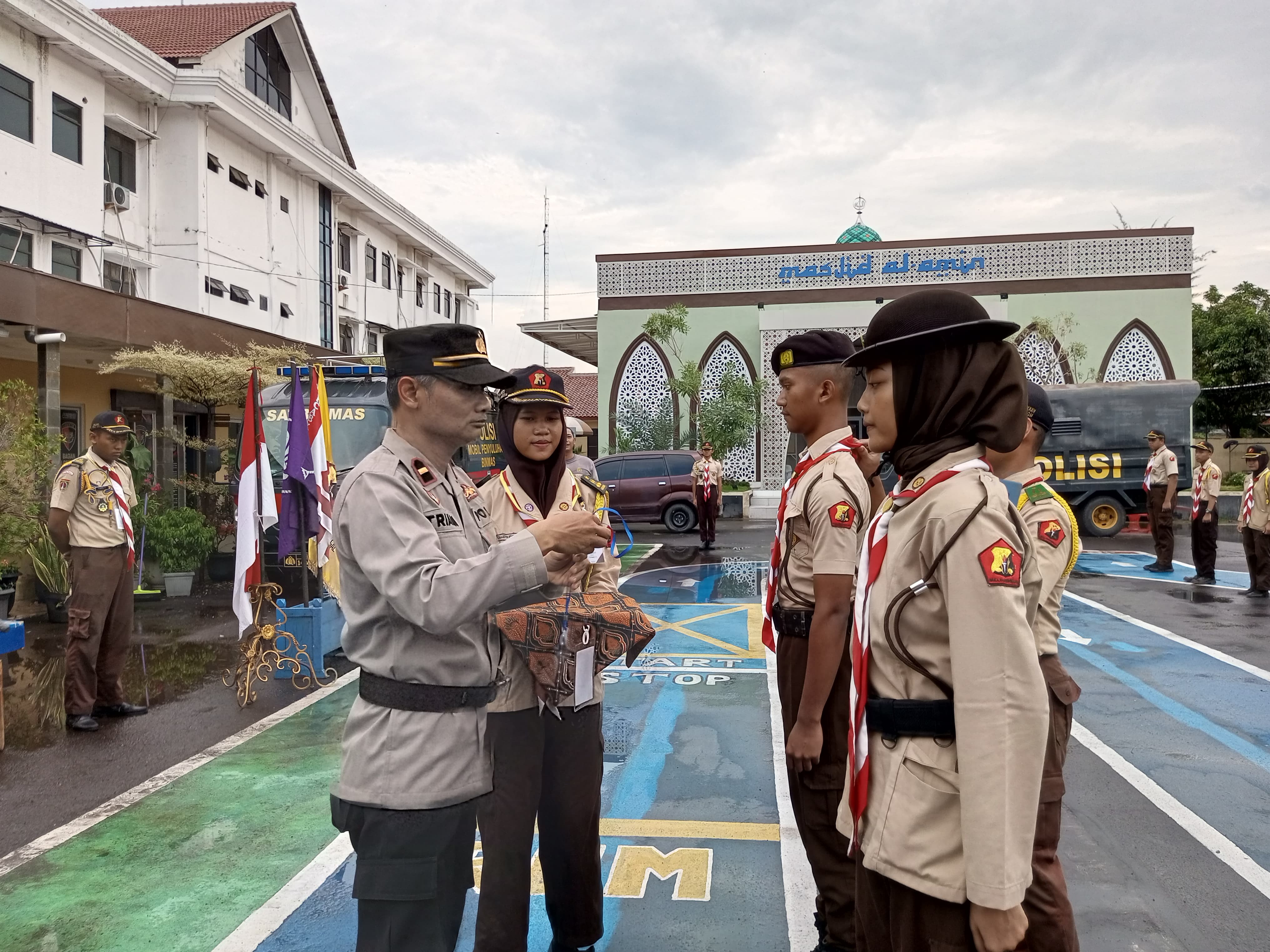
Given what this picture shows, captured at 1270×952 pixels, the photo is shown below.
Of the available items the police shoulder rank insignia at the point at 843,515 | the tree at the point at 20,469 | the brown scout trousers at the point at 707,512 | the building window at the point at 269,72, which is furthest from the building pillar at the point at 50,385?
the building window at the point at 269,72

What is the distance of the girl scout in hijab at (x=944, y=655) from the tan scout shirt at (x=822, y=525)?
2.88 feet

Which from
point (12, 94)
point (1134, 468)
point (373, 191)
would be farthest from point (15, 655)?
point (373, 191)

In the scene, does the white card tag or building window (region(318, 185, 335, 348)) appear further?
building window (region(318, 185, 335, 348))

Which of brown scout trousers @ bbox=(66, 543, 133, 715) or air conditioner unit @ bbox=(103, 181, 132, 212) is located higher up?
air conditioner unit @ bbox=(103, 181, 132, 212)

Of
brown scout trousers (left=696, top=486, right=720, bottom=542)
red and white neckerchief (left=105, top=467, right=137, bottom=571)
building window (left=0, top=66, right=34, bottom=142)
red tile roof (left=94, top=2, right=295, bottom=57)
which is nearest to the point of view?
red and white neckerchief (left=105, top=467, right=137, bottom=571)

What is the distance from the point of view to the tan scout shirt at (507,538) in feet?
8.91

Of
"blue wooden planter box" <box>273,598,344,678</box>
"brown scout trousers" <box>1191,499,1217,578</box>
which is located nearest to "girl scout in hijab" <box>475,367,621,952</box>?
"blue wooden planter box" <box>273,598,344,678</box>

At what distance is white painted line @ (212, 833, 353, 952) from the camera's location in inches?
123

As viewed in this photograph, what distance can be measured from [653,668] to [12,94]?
15903 mm

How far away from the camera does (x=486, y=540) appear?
Answer: 2.41m

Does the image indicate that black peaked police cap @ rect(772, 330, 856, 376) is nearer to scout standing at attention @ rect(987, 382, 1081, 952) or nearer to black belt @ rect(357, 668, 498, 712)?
scout standing at attention @ rect(987, 382, 1081, 952)

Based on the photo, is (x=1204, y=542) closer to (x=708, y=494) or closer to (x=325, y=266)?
(x=708, y=494)

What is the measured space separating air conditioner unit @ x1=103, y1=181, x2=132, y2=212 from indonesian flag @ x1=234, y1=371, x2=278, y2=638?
14.2m

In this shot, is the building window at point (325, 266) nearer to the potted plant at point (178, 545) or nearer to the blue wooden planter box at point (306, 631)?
the potted plant at point (178, 545)
